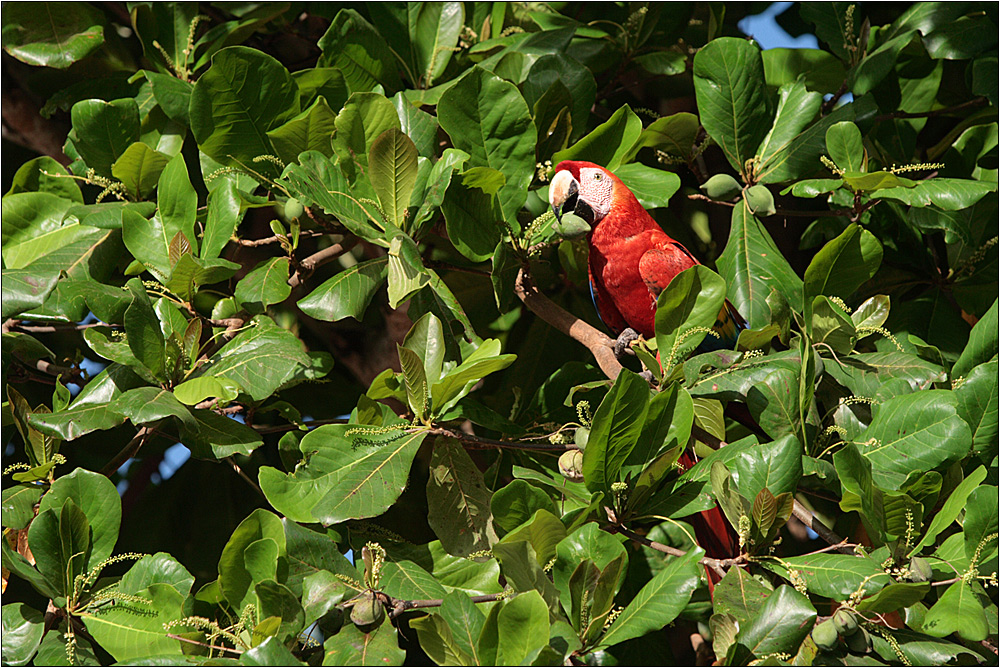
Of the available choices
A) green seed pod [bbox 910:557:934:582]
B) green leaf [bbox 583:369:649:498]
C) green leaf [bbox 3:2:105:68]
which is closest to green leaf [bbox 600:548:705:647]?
green leaf [bbox 583:369:649:498]

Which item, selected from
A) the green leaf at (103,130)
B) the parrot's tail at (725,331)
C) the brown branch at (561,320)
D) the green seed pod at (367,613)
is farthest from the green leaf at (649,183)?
the green leaf at (103,130)

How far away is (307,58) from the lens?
1654mm

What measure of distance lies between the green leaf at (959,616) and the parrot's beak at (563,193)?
30.2 inches

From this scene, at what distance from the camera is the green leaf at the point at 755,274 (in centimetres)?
115

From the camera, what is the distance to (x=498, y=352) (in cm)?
97

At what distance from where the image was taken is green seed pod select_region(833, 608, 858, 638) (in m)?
0.83

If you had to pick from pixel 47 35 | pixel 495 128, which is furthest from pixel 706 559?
pixel 47 35

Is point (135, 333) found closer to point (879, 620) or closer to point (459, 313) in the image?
point (459, 313)

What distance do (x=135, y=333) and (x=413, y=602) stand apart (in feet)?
1.62

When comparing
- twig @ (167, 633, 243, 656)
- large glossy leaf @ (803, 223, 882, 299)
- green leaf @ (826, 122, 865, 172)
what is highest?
green leaf @ (826, 122, 865, 172)

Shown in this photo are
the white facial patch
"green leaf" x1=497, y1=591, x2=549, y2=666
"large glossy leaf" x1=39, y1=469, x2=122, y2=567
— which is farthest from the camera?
the white facial patch

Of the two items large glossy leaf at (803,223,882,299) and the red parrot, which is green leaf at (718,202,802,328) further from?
the red parrot

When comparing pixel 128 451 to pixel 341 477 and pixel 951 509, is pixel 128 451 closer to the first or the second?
pixel 341 477

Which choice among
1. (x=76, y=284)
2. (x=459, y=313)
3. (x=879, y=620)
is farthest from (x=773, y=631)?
(x=76, y=284)
